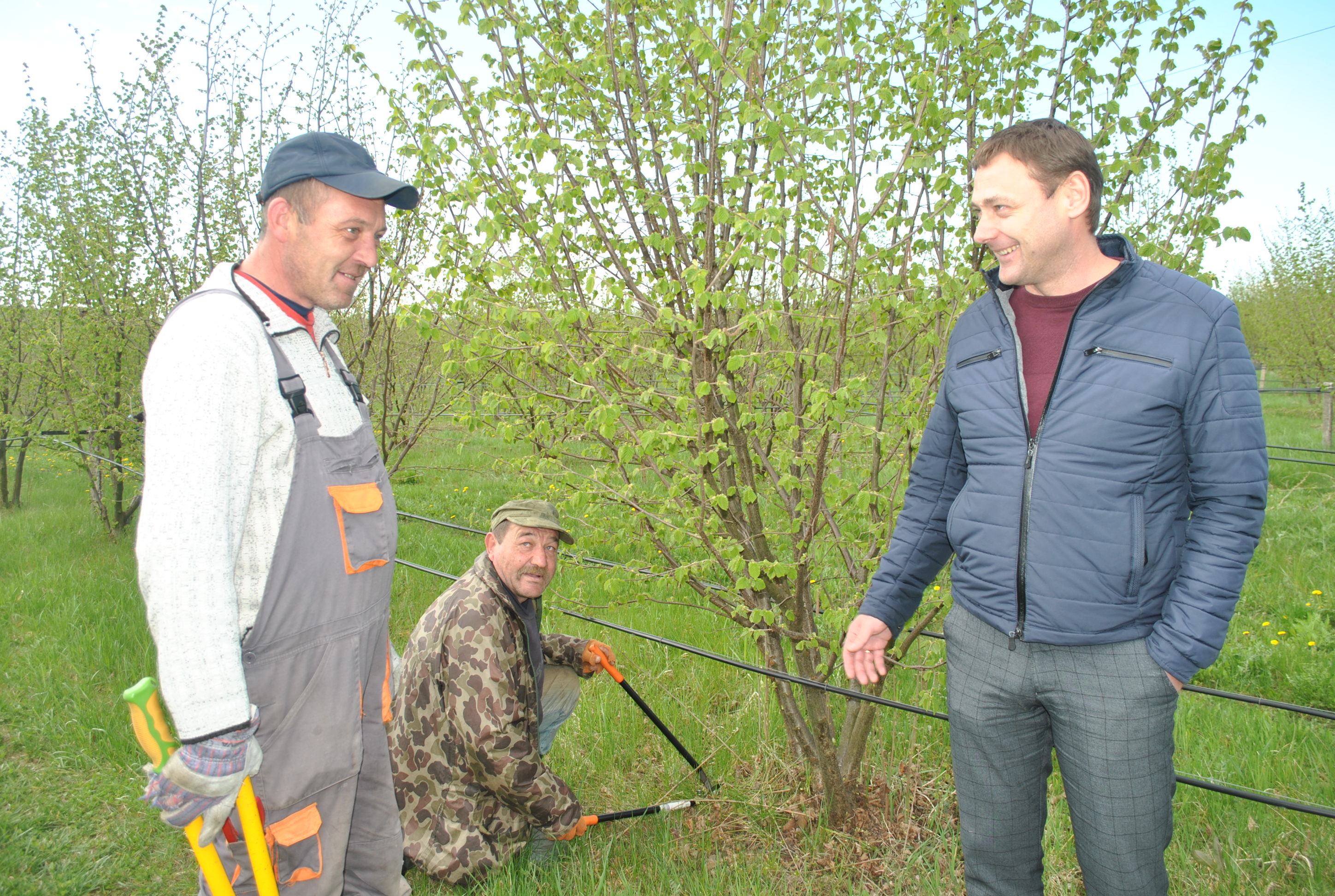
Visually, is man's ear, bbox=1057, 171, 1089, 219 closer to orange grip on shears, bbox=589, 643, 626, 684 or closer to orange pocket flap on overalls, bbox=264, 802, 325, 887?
orange pocket flap on overalls, bbox=264, 802, 325, 887

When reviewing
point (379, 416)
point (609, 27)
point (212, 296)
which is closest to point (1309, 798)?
point (609, 27)

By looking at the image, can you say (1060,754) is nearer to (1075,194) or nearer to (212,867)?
(1075,194)

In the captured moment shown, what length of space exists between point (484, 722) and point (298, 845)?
121 centimetres

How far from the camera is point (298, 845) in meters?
1.85

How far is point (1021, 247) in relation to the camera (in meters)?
1.83

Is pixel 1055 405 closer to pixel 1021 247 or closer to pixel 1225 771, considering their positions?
pixel 1021 247

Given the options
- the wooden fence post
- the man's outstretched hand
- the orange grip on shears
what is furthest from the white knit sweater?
the wooden fence post

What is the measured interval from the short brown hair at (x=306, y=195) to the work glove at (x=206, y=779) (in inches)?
42.7

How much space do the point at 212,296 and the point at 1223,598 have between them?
2.11 meters

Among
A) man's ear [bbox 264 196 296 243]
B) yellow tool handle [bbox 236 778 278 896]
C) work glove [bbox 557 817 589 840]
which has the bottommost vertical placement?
work glove [bbox 557 817 589 840]

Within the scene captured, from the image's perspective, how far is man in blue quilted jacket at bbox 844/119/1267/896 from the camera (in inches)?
65.3

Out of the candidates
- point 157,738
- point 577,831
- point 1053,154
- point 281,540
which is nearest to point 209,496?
point 281,540

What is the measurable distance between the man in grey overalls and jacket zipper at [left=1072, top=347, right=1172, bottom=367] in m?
1.60

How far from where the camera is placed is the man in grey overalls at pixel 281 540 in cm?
154
